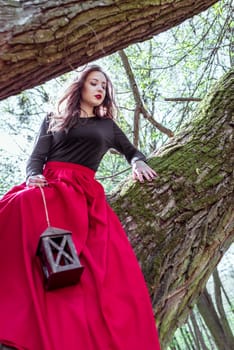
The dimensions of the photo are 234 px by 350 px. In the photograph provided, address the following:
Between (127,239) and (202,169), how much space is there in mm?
512

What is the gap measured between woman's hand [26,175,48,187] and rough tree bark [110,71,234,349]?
0.31m

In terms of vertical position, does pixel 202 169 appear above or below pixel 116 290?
above

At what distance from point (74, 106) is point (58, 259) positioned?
0.90 meters

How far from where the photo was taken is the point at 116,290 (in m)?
1.22

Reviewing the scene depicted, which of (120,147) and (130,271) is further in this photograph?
(120,147)

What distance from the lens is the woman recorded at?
1.08m

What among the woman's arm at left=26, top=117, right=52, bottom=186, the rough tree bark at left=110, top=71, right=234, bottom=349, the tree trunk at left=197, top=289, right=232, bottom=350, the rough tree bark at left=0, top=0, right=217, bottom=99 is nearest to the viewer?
the rough tree bark at left=0, top=0, right=217, bottom=99

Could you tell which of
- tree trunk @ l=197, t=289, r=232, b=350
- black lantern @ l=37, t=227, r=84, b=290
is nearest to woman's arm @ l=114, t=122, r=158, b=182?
black lantern @ l=37, t=227, r=84, b=290

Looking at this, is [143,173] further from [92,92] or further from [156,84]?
[156,84]

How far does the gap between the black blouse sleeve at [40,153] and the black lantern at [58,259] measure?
0.46 m

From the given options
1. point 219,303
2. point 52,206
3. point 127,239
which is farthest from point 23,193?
point 219,303

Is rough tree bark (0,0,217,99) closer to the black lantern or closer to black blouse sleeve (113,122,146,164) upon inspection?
the black lantern

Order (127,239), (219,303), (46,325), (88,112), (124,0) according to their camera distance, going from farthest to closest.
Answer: (219,303) < (88,112) < (127,239) < (124,0) < (46,325)

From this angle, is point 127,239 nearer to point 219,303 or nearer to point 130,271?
point 130,271
